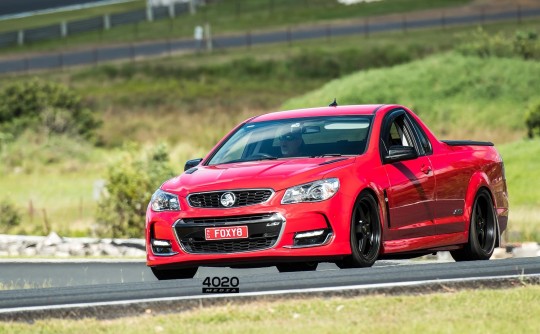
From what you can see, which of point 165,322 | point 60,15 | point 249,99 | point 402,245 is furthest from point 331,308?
point 60,15

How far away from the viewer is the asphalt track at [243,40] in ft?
232

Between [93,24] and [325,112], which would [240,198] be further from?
[93,24]

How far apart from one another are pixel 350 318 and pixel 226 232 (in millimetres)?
2614

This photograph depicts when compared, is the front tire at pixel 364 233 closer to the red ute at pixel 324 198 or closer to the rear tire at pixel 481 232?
the red ute at pixel 324 198

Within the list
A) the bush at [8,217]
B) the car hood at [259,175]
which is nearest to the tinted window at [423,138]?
the car hood at [259,175]

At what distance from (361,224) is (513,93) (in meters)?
38.9

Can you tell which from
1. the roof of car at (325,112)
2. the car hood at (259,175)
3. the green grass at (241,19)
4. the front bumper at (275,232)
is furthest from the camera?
the green grass at (241,19)

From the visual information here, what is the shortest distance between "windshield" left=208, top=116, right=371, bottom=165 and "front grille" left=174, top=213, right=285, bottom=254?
1.20 meters

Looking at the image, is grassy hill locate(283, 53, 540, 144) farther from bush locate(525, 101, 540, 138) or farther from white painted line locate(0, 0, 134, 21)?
white painted line locate(0, 0, 134, 21)

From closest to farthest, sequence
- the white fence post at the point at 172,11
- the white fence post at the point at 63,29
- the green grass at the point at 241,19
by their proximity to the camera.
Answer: the green grass at the point at 241,19 → the white fence post at the point at 63,29 → the white fence post at the point at 172,11

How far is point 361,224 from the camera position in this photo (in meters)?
12.2

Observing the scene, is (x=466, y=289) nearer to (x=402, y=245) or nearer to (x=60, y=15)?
(x=402, y=245)

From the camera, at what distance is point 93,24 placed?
277ft

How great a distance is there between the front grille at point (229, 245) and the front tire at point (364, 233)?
702 millimetres
